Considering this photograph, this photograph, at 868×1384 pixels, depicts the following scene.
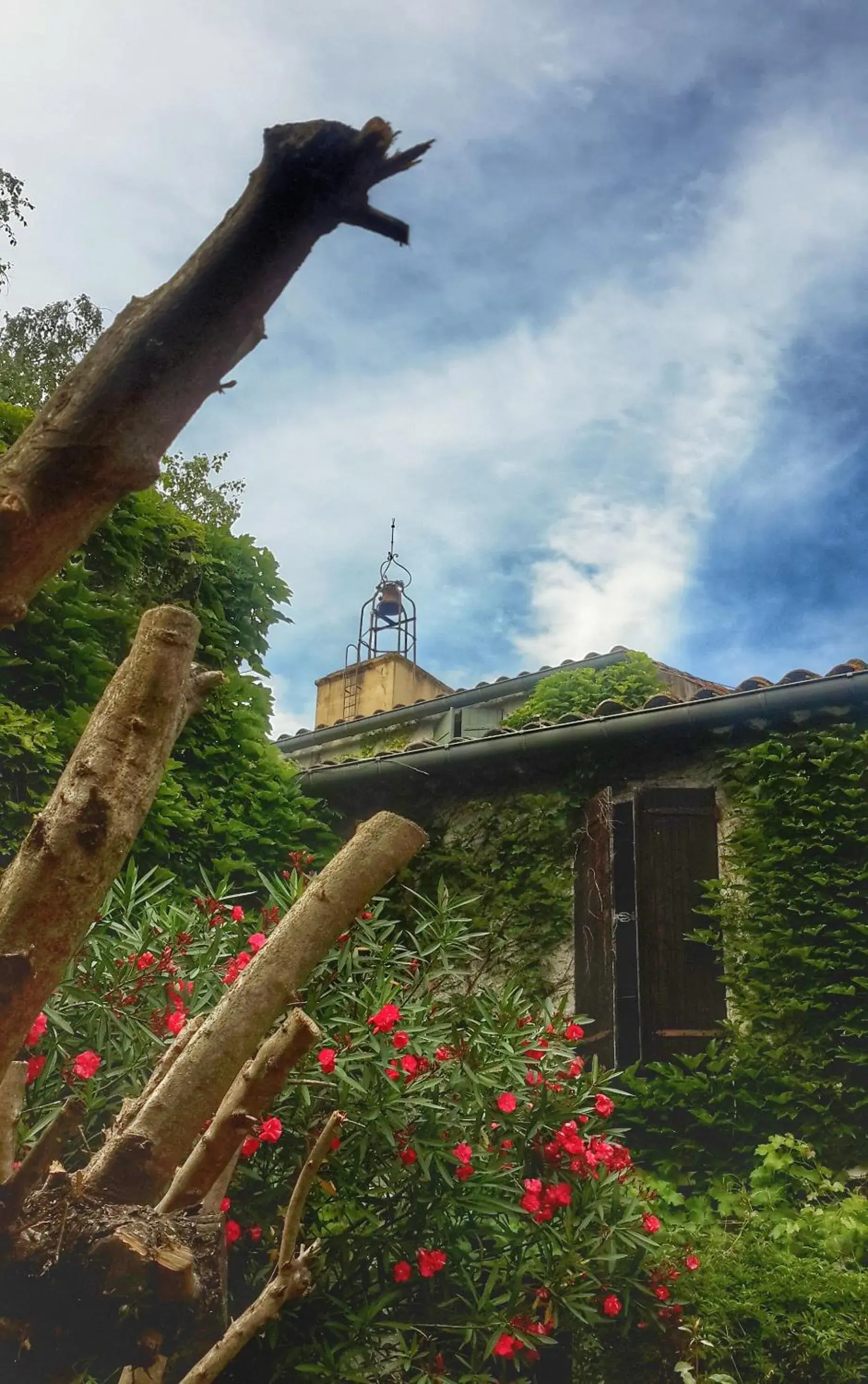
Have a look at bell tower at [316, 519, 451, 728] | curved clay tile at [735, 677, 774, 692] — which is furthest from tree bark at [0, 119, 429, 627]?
bell tower at [316, 519, 451, 728]

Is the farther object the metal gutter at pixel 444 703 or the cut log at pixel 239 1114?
the metal gutter at pixel 444 703

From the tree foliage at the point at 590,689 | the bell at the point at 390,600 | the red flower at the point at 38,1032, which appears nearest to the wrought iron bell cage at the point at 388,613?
the bell at the point at 390,600

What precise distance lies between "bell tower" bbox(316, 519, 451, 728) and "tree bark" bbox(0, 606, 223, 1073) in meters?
13.1

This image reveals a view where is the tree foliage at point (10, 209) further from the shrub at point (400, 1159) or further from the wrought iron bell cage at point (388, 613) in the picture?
the shrub at point (400, 1159)

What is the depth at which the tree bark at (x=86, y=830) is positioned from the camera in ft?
4.88

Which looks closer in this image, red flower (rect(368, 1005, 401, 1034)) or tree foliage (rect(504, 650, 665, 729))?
red flower (rect(368, 1005, 401, 1034))

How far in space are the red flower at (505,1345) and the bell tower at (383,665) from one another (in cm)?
1138

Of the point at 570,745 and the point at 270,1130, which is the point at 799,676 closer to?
the point at 570,745

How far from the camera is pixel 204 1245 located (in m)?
2.00

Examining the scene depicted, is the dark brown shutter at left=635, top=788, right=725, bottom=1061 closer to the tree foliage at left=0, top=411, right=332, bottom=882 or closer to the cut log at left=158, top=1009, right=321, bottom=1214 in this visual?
the tree foliage at left=0, top=411, right=332, bottom=882

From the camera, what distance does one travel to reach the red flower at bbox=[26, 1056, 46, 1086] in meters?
3.42

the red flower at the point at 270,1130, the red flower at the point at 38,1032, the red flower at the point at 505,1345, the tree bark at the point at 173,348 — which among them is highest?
the tree bark at the point at 173,348

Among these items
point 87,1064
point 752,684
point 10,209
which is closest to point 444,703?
point 752,684

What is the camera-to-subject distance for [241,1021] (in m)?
2.03
